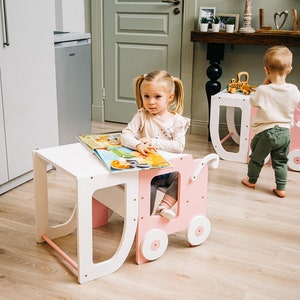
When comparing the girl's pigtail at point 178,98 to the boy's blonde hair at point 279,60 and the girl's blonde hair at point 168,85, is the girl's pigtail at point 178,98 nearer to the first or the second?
the girl's blonde hair at point 168,85

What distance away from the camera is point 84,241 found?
1.73 metres

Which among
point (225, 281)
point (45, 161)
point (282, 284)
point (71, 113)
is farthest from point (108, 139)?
point (71, 113)

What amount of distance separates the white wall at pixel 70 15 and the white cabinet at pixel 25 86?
1.07 meters

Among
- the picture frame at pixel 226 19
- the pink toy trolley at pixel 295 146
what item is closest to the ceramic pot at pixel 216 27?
the picture frame at pixel 226 19

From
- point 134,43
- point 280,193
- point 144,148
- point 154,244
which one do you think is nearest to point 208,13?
point 134,43

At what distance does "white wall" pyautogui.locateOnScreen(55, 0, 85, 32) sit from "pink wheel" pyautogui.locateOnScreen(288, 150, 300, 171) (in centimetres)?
207

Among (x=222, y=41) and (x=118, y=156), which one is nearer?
(x=118, y=156)

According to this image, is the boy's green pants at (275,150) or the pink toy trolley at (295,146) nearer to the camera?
the boy's green pants at (275,150)

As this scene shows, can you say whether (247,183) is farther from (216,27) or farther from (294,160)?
(216,27)

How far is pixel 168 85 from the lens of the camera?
6.71 ft

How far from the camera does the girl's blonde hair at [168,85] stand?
2033 mm

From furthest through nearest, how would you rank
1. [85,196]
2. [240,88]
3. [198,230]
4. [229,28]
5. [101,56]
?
[101,56], [229,28], [240,88], [198,230], [85,196]

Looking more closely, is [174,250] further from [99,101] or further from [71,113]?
[99,101]

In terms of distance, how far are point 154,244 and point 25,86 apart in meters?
1.26
